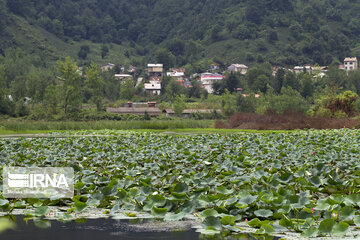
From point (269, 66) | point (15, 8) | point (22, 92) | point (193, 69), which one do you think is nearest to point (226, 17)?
point (193, 69)

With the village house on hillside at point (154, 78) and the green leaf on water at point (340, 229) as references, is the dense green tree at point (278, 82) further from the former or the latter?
the green leaf on water at point (340, 229)

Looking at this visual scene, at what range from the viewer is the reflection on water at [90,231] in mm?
5262

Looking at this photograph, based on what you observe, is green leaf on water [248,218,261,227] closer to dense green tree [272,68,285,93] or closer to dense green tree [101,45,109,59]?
dense green tree [272,68,285,93]

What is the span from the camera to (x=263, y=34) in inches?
6137

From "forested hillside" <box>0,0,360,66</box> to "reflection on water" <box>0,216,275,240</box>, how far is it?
137 metres

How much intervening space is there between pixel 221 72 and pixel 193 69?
10631 mm

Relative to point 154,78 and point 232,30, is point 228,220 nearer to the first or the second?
point 154,78

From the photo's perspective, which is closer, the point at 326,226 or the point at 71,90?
the point at 326,226

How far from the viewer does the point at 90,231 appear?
553 cm

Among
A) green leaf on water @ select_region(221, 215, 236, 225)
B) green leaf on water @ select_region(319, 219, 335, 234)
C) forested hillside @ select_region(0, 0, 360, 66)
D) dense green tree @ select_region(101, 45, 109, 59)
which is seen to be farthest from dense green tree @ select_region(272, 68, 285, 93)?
green leaf on water @ select_region(319, 219, 335, 234)

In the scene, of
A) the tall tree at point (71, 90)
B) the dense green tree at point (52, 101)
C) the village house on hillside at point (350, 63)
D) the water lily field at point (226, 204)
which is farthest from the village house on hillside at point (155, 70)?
the water lily field at point (226, 204)

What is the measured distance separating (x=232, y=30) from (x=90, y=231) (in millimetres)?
159828

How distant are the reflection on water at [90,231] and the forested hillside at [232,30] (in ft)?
448

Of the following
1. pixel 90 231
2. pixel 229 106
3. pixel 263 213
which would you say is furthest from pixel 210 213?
pixel 229 106
